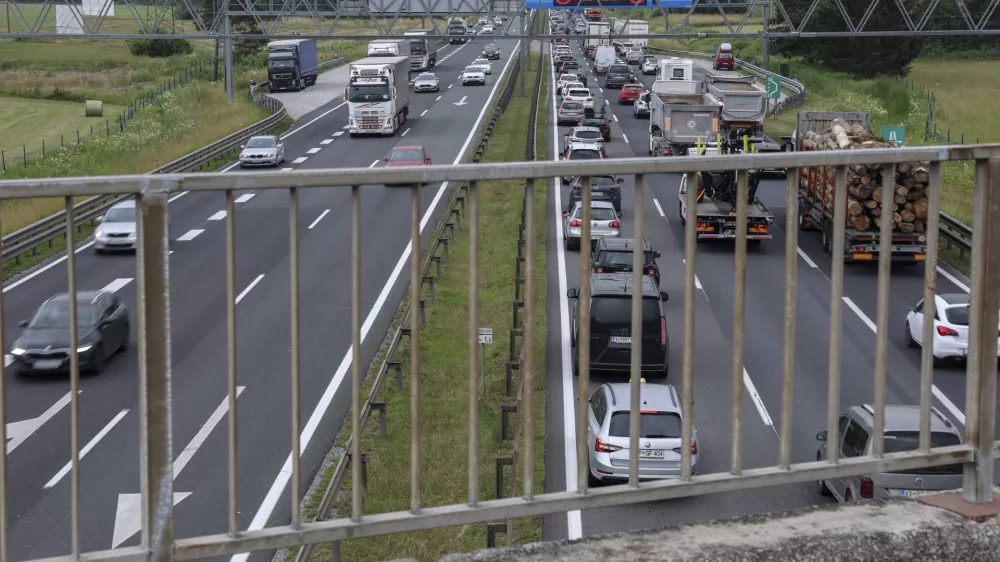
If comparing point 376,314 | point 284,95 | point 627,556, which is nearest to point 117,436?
point 627,556

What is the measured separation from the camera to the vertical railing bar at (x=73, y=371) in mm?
3512

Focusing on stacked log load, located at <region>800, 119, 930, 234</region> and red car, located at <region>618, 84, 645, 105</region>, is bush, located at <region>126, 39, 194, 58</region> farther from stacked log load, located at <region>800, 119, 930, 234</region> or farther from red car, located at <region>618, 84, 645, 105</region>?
stacked log load, located at <region>800, 119, 930, 234</region>

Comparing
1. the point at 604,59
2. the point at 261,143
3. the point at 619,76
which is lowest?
the point at 261,143

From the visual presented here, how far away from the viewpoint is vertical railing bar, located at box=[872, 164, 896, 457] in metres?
4.22

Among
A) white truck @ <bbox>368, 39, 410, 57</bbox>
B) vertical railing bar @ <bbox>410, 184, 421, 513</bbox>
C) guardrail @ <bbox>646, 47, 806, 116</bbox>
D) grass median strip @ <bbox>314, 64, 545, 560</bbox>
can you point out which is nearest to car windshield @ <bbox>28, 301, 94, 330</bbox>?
vertical railing bar @ <bbox>410, 184, 421, 513</bbox>

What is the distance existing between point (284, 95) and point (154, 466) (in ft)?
277

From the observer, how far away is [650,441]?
9.94 meters

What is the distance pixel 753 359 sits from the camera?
10.6 meters

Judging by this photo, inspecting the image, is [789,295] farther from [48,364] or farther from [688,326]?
[48,364]

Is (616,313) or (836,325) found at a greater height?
(836,325)

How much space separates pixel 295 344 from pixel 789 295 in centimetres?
169

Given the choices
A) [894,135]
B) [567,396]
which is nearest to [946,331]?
[567,396]

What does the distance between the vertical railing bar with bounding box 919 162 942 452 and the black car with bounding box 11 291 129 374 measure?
2.68 m

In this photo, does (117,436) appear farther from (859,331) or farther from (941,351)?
(941,351)
